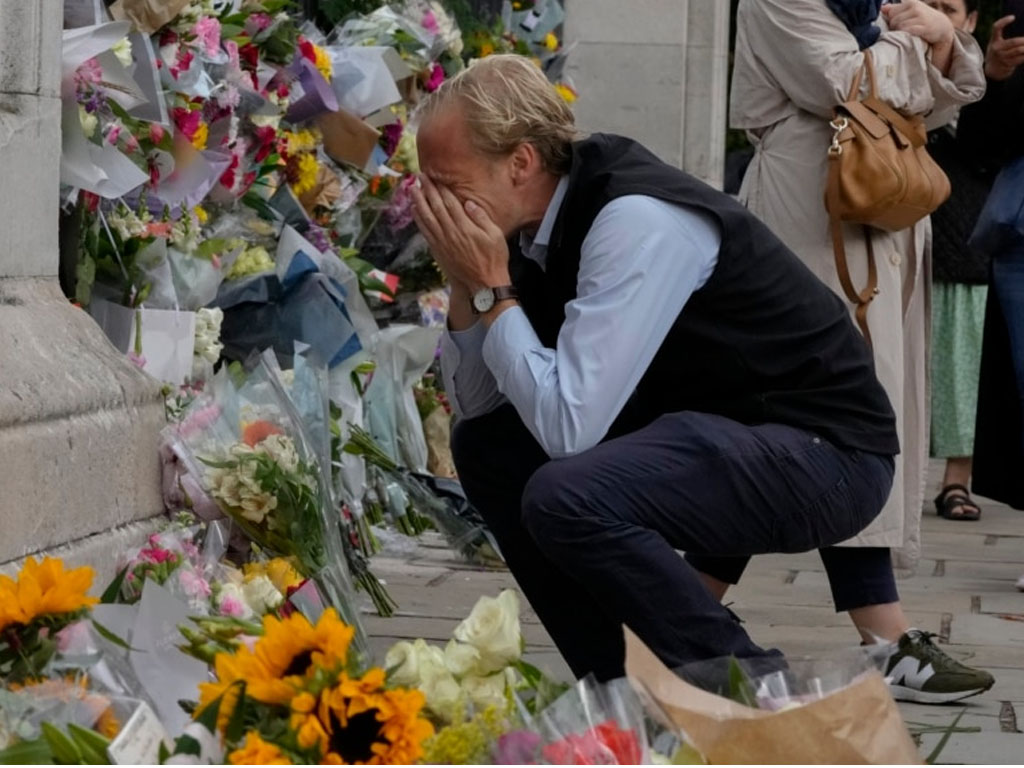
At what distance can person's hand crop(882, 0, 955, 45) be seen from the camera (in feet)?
16.3

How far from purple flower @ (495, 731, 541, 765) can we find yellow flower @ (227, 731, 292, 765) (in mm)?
188

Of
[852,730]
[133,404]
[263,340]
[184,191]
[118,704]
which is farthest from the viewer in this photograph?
[263,340]

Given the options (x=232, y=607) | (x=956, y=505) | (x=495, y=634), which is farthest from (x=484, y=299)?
(x=956, y=505)

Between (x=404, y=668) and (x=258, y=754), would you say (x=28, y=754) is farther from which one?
(x=404, y=668)

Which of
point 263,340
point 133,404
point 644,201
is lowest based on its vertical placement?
point 263,340

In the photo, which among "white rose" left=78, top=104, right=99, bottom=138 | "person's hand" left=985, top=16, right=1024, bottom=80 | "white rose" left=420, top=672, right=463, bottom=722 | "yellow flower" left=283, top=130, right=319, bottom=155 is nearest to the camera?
"white rose" left=420, top=672, right=463, bottom=722

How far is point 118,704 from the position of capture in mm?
1931

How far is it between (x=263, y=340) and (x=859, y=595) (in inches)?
78.3

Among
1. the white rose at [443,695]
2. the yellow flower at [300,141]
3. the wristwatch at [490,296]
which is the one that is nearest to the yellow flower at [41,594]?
the white rose at [443,695]

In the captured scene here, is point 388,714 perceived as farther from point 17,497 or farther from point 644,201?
point 17,497

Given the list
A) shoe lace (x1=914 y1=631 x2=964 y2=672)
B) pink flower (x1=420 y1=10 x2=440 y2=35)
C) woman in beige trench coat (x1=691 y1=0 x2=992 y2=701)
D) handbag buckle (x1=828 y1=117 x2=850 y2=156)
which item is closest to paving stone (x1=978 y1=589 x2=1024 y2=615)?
woman in beige trench coat (x1=691 y1=0 x2=992 y2=701)

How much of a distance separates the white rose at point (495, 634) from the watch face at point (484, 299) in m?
1.12

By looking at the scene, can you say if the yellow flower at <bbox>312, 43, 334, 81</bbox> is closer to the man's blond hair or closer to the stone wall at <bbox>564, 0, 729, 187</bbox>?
the stone wall at <bbox>564, 0, 729, 187</bbox>

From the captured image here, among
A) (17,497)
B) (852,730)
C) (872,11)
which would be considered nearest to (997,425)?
(872,11)
